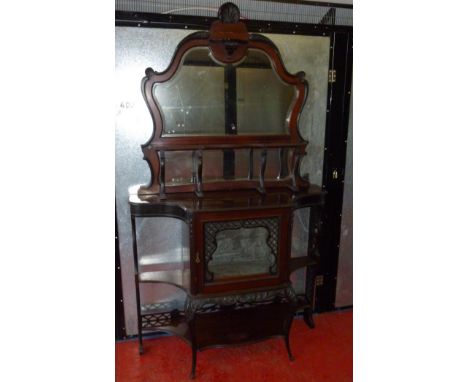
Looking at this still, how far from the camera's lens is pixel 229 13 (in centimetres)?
184

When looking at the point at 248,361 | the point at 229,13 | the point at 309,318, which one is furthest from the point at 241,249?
the point at 229,13

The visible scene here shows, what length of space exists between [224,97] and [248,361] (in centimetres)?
155

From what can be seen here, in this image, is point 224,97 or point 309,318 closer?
point 224,97

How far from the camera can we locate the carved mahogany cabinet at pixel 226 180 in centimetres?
186

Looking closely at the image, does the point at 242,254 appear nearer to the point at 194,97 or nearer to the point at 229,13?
the point at 194,97

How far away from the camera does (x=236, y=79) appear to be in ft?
6.67

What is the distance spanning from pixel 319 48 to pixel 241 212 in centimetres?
117

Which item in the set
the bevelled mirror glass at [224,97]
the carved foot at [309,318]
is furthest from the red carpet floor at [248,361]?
the bevelled mirror glass at [224,97]

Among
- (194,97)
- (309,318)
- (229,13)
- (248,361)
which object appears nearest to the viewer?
(229,13)

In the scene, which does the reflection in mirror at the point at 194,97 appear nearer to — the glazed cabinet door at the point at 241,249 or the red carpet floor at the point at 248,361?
the glazed cabinet door at the point at 241,249

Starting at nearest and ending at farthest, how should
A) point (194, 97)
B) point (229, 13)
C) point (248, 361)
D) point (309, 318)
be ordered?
point (229, 13) < point (194, 97) < point (248, 361) < point (309, 318)

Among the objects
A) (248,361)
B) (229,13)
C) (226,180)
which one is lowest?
(248,361)

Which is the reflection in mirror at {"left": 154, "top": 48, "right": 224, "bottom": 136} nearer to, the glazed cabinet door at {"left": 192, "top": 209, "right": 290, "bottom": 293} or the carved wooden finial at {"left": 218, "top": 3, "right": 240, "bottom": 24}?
the carved wooden finial at {"left": 218, "top": 3, "right": 240, "bottom": 24}

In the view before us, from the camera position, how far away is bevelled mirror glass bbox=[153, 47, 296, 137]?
1.95 meters
